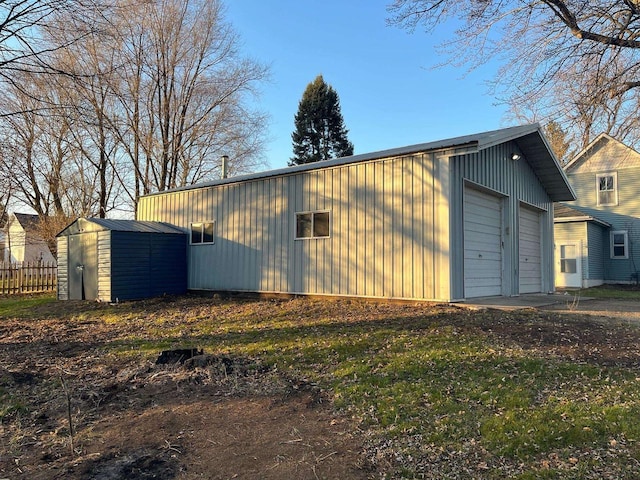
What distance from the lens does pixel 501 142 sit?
953 cm

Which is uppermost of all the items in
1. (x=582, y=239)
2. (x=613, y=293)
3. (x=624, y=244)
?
(x=582, y=239)

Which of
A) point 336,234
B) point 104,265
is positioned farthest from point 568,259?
point 104,265

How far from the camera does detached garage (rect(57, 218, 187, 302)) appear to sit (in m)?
11.8

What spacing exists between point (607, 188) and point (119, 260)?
21.8 meters

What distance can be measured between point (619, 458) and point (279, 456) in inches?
86.5

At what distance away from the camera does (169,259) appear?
13.4 m

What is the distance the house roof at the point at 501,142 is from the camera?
28.4 feet

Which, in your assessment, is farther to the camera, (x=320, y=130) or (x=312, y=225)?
(x=320, y=130)

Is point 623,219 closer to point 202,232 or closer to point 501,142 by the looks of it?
point 501,142

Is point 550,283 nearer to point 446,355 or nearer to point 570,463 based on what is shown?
point 446,355

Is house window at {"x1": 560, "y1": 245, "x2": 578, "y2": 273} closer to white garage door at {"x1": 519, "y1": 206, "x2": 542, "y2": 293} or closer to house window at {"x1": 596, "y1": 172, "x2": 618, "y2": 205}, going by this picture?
house window at {"x1": 596, "y1": 172, "x2": 618, "y2": 205}

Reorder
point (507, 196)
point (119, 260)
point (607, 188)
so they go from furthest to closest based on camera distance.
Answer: point (607, 188)
point (119, 260)
point (507, 196)

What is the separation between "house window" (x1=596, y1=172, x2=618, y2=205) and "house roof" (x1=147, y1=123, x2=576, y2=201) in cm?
934

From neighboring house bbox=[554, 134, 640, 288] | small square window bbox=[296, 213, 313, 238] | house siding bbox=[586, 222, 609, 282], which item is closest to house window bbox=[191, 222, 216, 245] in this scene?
small square window bbox=[296, 213, 313, 238]
